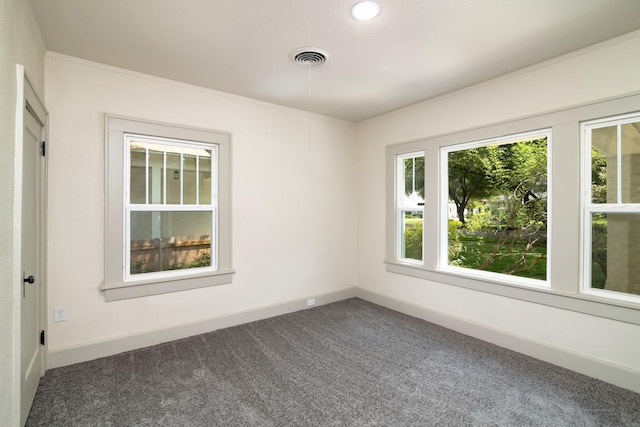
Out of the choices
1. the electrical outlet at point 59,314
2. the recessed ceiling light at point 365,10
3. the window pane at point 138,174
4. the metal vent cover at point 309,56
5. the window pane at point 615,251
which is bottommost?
the electrical outlet at point 59,314

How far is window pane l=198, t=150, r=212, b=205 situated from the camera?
349 cm

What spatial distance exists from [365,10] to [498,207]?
122 inches

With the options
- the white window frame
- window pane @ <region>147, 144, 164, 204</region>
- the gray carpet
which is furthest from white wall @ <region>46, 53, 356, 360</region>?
the gray carpet

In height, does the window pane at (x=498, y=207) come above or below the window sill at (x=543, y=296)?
above

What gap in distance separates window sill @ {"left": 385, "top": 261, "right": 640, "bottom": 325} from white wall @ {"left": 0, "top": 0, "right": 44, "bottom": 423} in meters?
3.64

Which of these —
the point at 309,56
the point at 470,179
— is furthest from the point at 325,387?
the point at 470,179

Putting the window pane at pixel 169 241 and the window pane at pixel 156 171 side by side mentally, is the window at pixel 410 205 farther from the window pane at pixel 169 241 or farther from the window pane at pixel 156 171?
the window pane at pixel 156 171

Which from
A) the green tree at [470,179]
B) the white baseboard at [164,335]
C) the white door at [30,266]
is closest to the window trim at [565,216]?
the green tree at [470,179]

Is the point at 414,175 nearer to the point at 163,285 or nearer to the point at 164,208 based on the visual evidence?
the point at 164,208

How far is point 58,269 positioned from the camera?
8.77 feet

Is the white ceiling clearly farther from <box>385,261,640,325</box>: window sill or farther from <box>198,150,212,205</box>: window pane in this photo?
<box>385,261,640,325</box>: window sill

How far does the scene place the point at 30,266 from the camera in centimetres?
222

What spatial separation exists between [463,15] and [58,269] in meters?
3.78

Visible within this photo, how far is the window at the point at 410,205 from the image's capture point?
13.2 ft
